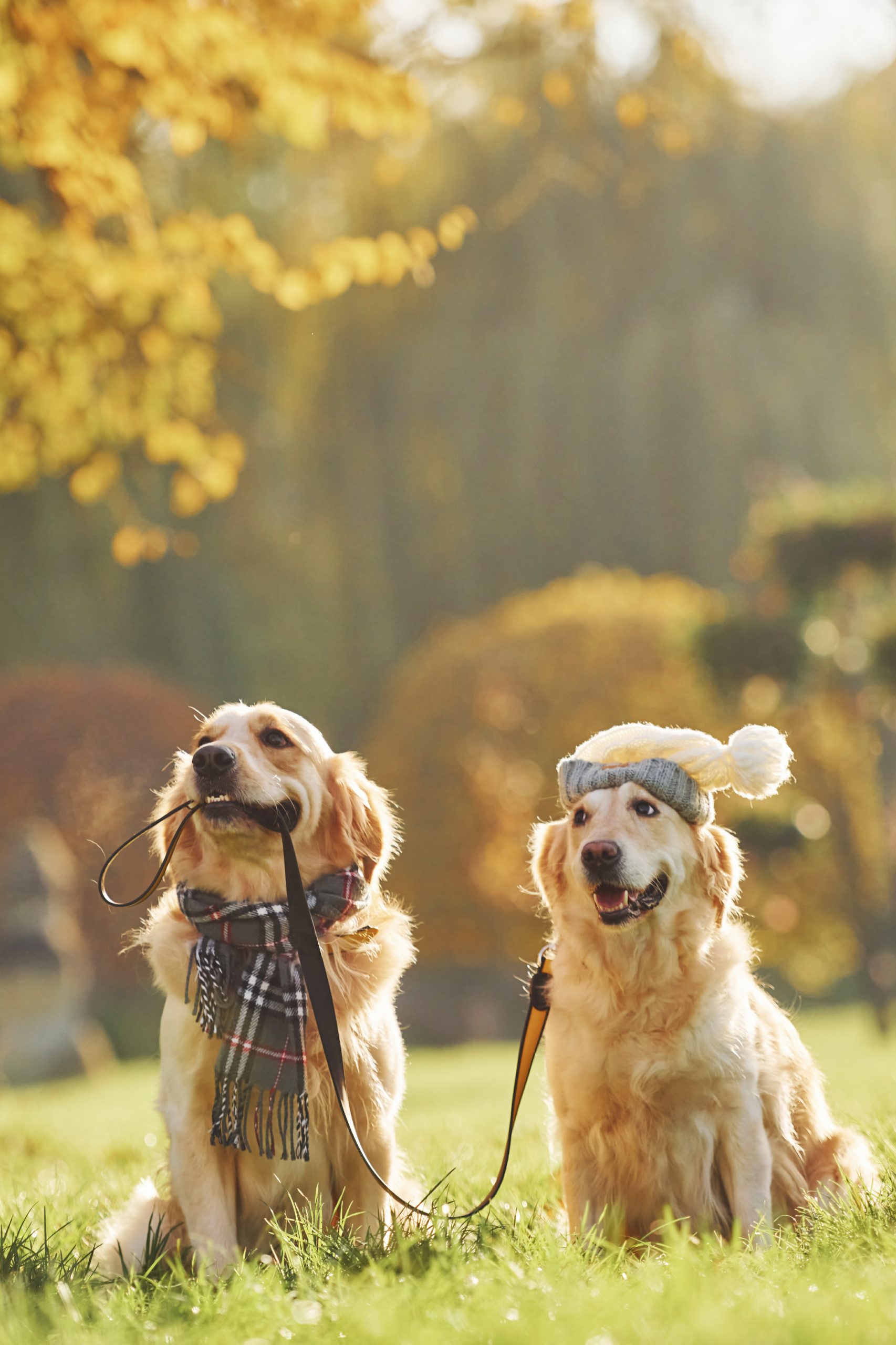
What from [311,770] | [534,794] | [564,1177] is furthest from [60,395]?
[534,794]

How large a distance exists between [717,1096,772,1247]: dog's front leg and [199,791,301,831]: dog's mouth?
1.23 meters

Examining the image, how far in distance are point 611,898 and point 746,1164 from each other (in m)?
0.65

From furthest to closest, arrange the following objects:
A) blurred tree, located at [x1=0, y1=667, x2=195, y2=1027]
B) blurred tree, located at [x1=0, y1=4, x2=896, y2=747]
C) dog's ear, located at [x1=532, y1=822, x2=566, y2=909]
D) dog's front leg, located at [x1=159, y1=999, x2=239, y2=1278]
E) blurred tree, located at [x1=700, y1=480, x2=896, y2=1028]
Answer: blurred tree, located at [x1=0, y1=4, x2=896, y2=747] < blurred tree, located at [x1=0, y1=667, x2=195, y2=1027] < blurred tree, located at [x1=700, y1=480, x2=896, y2=1028] < dog's ear, located at [x1=532, y1=822, x2=566, y2=909] < dog's front leg, located at [x1=159, y1=999, x2=239, y2=1278]

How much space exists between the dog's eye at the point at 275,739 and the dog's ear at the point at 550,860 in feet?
2.34

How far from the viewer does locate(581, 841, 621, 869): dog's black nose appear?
9.75 feet

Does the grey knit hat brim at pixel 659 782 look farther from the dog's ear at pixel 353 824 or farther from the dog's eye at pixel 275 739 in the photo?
the dog's eye at pixel 275 739

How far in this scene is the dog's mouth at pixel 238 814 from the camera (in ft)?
9.80

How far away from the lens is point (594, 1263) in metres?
2.51

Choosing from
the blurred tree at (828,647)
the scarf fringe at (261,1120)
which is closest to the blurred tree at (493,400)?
the blurred tree at (828,647)

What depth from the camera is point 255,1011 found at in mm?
2896

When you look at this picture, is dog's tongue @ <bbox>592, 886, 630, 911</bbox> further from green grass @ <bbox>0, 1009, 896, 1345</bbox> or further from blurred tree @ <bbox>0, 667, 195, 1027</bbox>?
blurred tree @ <bbox>0, 667, 195, 1027</bbox>

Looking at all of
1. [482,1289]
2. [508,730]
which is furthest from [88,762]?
[482,1289]

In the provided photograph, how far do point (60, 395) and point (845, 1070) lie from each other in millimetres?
5554

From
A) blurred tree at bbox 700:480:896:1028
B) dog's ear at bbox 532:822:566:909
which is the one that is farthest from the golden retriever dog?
blurred tree at bbox 700:480:896:1028
